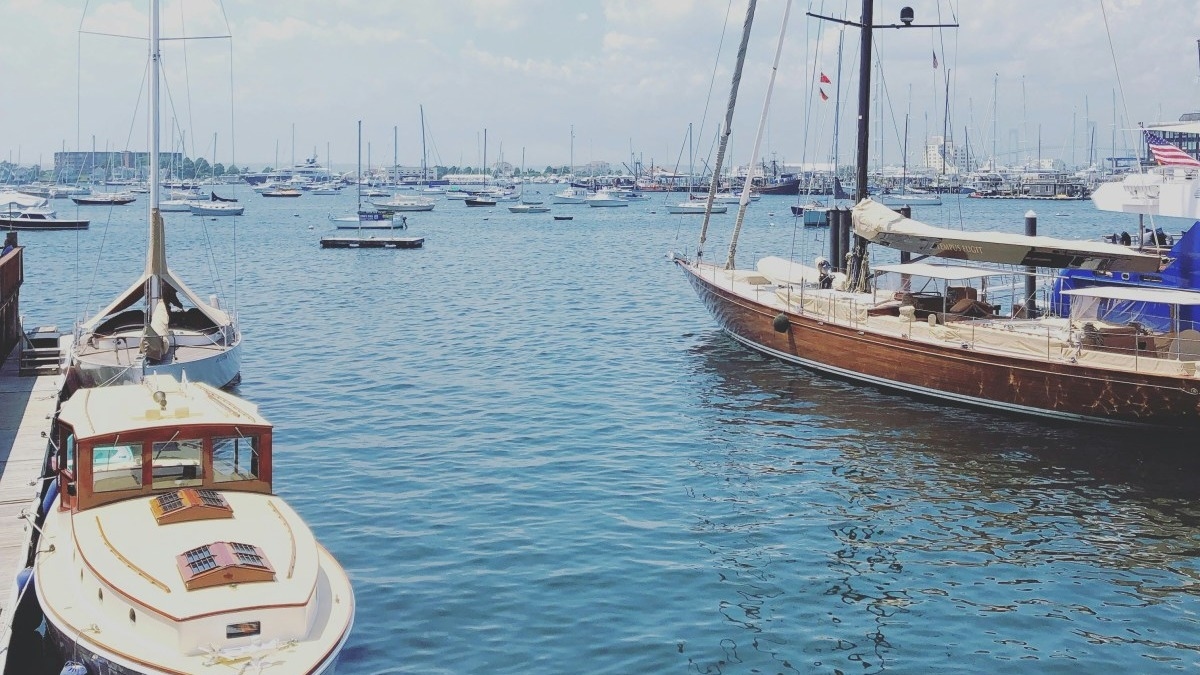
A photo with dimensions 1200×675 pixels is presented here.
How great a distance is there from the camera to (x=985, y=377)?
28.6 meters

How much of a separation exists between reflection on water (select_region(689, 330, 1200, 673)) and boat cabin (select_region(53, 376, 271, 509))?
6466mm

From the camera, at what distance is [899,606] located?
1753cm

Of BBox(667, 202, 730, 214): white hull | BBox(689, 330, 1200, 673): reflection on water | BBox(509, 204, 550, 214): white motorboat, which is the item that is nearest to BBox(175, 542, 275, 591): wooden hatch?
BBox(689, 330, 1200, 673): reflection on water

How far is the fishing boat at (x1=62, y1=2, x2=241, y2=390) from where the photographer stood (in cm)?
2798

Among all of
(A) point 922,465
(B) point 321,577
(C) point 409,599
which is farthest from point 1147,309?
(B) point 321,577

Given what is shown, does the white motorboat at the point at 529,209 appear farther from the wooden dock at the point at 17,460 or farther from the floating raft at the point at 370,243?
the wooden dock at the point at 17,460

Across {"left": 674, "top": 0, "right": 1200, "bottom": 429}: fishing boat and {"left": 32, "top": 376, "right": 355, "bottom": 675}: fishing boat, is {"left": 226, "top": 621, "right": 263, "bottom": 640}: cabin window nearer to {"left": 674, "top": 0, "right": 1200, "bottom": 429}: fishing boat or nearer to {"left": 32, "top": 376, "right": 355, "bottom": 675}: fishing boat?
{"left": 32, "top": 376, "right": 355, "bottom": 675}: fishing boat

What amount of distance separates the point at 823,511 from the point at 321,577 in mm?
10660

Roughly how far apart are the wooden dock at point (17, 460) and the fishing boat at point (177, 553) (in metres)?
0.56

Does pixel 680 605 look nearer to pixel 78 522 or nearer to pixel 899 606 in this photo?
pixel 899 606

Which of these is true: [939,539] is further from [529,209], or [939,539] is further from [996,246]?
[529,209]

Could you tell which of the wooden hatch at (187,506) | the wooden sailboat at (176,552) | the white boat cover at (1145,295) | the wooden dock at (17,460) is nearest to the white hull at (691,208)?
the white boat cover at (1145,295)

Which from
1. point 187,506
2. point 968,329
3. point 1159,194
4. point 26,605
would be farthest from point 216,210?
point 187,506

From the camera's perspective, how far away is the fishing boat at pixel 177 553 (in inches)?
493
